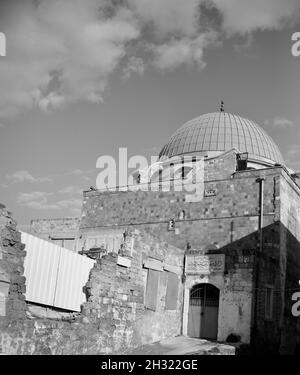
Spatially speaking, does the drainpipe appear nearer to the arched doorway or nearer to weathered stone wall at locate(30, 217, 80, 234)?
the arched doorway

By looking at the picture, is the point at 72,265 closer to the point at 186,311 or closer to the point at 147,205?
the point at 186,311

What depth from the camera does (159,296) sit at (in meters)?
17.0

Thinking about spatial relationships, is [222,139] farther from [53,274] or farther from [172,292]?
Answer: [53,274]

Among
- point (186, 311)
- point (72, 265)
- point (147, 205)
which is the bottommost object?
point (186, 311)

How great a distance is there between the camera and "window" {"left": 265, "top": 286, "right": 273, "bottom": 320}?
18.4 m

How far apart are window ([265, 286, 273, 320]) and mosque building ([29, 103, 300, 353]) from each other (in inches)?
1.6

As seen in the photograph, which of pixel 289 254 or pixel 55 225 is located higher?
pixel 55 225

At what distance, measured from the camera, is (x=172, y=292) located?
59.1 ft

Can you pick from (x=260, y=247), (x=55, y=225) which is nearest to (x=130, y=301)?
(x=260, y=247)

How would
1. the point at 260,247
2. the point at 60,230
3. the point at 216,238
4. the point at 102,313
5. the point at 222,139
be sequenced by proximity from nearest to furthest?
the point at 102,313, the point at 260,247, the point at 216,238, the point at 60,230, the point at 222,139

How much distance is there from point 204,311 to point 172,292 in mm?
1801
